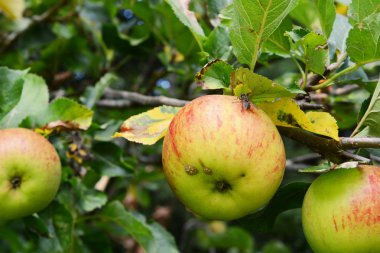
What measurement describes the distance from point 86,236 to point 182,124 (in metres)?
0.81

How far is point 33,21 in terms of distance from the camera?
67.4 inches

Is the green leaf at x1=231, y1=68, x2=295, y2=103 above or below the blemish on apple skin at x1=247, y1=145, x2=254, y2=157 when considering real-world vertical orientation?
above

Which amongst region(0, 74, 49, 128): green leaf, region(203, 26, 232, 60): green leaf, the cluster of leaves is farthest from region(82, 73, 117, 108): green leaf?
region(203, 26, 232, 60): green leaf

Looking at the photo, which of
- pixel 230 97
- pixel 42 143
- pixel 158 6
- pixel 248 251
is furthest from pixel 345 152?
pixel 248 251

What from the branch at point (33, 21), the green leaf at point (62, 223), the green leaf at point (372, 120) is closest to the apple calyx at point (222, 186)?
the green leaf at point (372, 120)

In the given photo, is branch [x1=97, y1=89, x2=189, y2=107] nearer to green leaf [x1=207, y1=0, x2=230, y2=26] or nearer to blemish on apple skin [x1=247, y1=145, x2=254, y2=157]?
green leaf [x1=207, y1=0, x2=230, y2=26]

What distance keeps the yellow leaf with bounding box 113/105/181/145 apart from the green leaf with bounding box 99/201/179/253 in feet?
1.13

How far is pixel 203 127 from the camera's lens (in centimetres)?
71

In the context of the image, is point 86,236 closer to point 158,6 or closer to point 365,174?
point 158,6

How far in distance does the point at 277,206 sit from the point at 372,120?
0.23 m

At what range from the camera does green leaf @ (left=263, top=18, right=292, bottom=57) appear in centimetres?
93

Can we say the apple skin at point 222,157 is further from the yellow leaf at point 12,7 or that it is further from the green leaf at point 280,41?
the yellow leaf at point 12,7

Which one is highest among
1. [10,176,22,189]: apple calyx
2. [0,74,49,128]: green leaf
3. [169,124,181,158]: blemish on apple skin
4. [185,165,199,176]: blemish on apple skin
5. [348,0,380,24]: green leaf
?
[348,0,380,24]: green leaf

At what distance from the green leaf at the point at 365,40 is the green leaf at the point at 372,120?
63 millimetres
